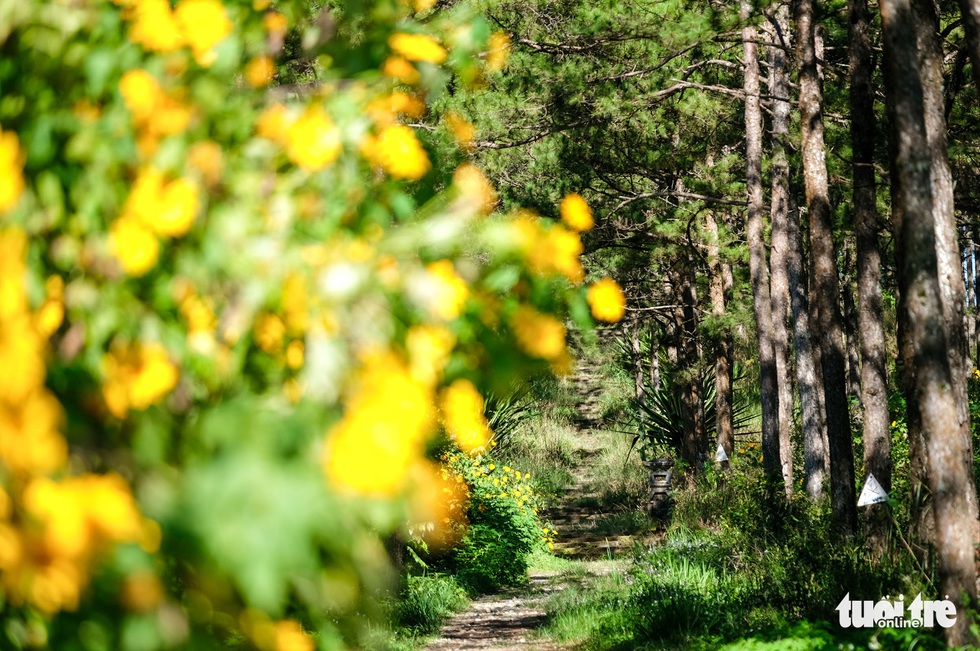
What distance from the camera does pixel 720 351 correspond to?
1828cm

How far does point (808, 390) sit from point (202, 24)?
12.1 meters

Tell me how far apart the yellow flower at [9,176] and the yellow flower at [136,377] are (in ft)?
0.89

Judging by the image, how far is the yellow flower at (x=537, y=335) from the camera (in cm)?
199

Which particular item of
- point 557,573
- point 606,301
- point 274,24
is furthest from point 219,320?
point 557,573

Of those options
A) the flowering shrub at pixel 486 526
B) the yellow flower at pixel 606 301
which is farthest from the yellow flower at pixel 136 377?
the flowering shrub at pixel 486 526

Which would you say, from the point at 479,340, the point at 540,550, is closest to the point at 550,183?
the point at 540,550

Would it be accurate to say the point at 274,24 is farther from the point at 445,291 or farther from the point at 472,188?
the point at 445,291

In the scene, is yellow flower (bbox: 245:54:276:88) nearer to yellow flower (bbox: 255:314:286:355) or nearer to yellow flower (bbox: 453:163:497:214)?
yellow flower (bbox: 453:163:497:214)

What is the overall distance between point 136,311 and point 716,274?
16.6 metres

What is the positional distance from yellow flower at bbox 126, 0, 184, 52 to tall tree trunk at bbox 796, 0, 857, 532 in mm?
8986

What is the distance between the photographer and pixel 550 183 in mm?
14898

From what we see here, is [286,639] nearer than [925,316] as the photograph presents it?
Yes

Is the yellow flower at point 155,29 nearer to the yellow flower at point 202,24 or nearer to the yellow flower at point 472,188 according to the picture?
the yellow flower at point 202,24

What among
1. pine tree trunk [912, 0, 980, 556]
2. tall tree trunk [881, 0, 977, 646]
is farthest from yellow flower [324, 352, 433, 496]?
pine tree trunk [912, 0, 980, 556]
